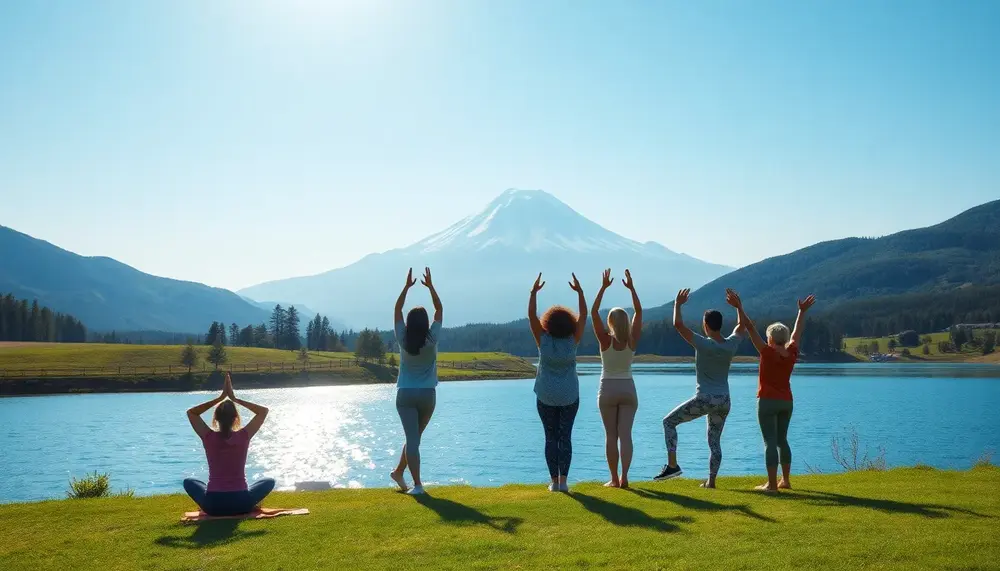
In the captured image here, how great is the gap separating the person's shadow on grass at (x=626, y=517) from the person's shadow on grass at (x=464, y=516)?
3.50ft

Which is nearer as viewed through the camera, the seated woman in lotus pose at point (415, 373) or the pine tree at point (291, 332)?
the seated woman in lotus pose at point (415, 373)

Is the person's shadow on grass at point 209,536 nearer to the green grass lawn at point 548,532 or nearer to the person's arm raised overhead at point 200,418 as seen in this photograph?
the green grass lawn at point 548,532

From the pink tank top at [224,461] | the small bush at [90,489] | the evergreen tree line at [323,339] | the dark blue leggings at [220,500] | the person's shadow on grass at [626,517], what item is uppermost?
the evergreen tree line at [323,339]

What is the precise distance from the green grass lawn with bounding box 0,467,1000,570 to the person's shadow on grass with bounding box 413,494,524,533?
29 millimetres

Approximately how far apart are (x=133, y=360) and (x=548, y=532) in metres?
108

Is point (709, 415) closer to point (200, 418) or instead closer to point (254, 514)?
point (254, 514)

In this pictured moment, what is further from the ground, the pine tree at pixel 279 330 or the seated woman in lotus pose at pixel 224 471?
the pine tree at pixel 279 330

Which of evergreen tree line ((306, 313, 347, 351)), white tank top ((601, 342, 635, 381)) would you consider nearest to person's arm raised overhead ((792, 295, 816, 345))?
white tank top ((601, 342, 635, 381))

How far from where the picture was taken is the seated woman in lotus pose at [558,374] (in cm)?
1064

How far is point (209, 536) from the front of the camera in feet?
28.9

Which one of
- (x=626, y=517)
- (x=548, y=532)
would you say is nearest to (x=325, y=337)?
(x=626, y=517)

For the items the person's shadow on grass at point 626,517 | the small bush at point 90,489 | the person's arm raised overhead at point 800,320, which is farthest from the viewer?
the small bush at point 90,489

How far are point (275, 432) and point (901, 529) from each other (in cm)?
4797

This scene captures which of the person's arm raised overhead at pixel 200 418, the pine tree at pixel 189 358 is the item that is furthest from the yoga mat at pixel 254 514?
the pine tree at pixel 189 358
